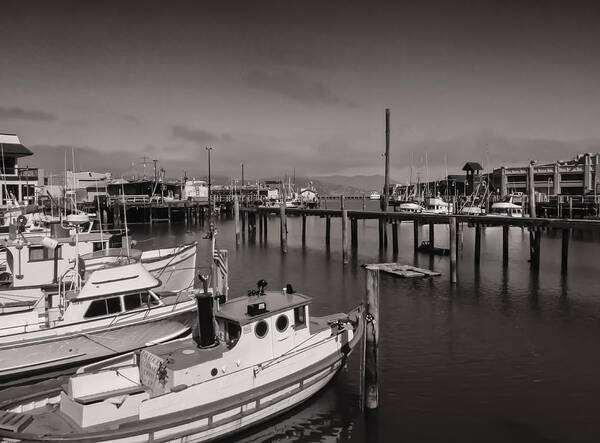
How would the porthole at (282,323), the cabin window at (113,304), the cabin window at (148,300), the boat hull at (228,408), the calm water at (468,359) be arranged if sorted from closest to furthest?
the boat hull at (228,408)
the calm water at (468,359)
the porthole at (282,323)
the cabin window at (113,304)
the cabin window at (148,300)

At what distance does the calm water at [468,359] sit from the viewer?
12.5m

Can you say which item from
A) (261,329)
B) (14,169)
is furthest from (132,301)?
(14,169)

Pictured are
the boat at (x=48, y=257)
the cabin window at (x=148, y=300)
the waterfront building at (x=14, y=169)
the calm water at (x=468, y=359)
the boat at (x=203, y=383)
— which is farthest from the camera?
the waterfront building at (x=14, y=169)

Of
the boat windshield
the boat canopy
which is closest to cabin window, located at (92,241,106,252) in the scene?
the boat windshield

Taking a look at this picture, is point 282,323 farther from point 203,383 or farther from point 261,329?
point 203,383

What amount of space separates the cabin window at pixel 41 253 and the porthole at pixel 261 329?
1318 centimetres

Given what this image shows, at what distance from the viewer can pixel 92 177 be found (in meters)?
112

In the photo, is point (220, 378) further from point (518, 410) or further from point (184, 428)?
point (518, 410)

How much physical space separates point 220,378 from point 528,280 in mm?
25910

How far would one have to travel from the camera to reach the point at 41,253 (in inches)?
835

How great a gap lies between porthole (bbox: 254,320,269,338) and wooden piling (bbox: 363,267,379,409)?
9.23 ft

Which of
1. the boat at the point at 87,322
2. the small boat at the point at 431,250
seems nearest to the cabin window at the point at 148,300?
the boat at the point at 87,322

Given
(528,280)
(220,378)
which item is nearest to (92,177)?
(528,280)

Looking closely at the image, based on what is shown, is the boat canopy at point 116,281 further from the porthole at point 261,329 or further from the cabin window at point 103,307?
the porthole at point 261,329
